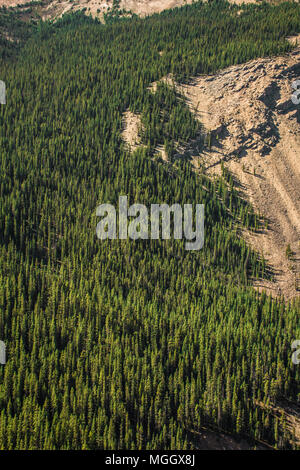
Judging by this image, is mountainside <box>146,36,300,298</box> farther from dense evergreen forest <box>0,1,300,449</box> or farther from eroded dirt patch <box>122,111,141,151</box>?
eroded dirt patch <box>122,111,141,151</box>

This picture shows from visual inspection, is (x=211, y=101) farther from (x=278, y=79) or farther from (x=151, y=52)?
(x=151, y=52)

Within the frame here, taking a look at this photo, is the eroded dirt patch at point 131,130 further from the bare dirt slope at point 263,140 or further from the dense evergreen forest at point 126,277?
the bare dirt slope at point 263,140

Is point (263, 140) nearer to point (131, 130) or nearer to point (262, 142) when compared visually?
point (262, 142)

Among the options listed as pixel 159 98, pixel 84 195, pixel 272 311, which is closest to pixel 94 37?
pixel 159 98

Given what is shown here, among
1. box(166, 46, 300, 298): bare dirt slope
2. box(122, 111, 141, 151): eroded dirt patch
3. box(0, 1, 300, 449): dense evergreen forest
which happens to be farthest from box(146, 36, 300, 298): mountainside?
box(122, 111, 141, 151): eroded dirt patch

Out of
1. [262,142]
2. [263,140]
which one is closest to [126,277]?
[262,142]
